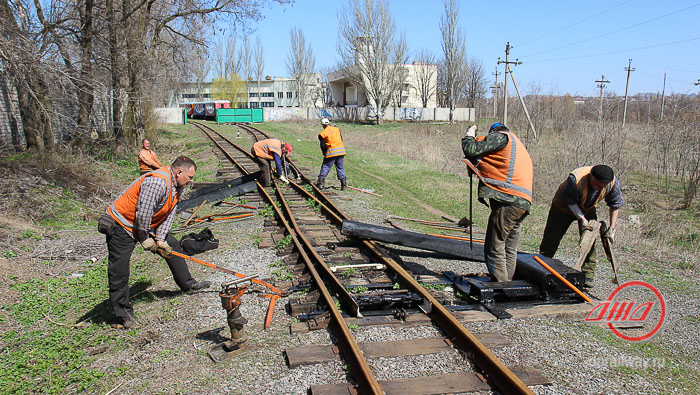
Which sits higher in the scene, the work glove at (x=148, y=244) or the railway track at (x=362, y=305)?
the work glove at (x=148, y=244)

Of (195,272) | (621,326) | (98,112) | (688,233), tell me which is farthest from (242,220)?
(98,112)

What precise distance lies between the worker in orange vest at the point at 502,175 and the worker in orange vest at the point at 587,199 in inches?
34.8

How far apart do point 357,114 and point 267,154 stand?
135 ft

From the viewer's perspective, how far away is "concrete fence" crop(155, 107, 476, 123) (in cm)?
5162

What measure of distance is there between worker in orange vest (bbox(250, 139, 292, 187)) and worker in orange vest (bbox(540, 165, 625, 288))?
23.8 ft

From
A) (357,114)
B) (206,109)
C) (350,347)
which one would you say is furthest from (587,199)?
(206,109)

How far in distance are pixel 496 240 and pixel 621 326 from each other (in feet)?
4.75

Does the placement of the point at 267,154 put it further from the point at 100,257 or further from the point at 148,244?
the point at 148,244

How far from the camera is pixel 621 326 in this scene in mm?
4738

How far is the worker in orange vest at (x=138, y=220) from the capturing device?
15.1 ft

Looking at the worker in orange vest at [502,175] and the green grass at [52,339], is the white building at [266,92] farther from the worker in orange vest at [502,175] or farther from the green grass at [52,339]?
the worker in orange vest at [502,175]

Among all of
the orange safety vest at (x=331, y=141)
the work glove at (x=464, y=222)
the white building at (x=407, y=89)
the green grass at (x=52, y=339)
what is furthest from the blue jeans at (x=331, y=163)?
the white building at (x=407, y=89)

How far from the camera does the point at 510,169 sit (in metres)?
5.09

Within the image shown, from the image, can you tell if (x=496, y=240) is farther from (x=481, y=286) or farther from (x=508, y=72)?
(x=508, y=72)
